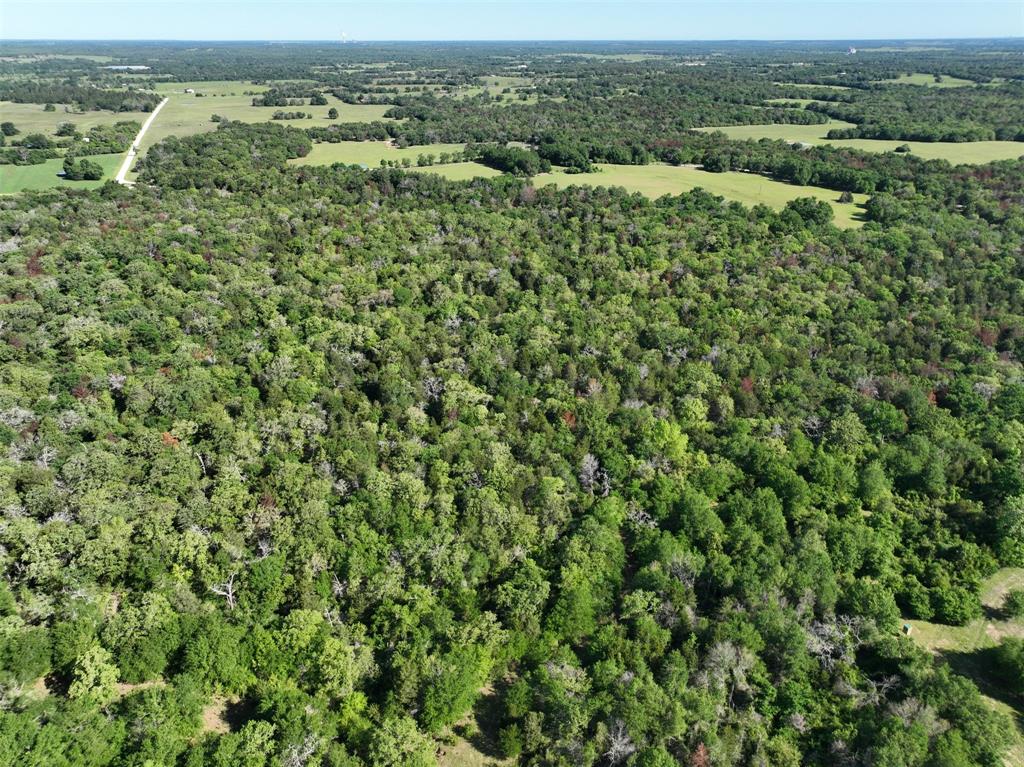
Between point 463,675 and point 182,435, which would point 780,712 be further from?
point 182,435

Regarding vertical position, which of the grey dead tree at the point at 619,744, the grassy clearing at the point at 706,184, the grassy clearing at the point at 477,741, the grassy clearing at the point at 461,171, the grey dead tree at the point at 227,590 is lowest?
the grassy clearing at the point at 477,741

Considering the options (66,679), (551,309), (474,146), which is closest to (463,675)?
(66,679)

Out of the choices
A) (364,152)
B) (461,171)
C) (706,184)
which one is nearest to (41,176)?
(364,152)

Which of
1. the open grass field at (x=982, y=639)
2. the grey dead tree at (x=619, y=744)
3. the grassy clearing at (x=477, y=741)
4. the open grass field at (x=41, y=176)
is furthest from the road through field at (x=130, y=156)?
the open grass field at (x=982, y=639)

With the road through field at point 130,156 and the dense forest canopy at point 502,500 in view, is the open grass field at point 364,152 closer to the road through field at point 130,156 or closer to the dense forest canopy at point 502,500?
the road through field at point 130,156

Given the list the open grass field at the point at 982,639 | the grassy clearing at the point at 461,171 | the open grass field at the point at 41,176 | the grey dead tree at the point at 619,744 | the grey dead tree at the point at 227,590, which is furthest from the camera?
the grassy clearing at the point at 461,171

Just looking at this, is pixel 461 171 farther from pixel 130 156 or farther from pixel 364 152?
pixel 130 156

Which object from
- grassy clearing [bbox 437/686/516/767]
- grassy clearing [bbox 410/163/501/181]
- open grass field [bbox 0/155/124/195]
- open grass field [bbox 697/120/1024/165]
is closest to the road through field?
open grass field [bbox 0/155/124/195]
